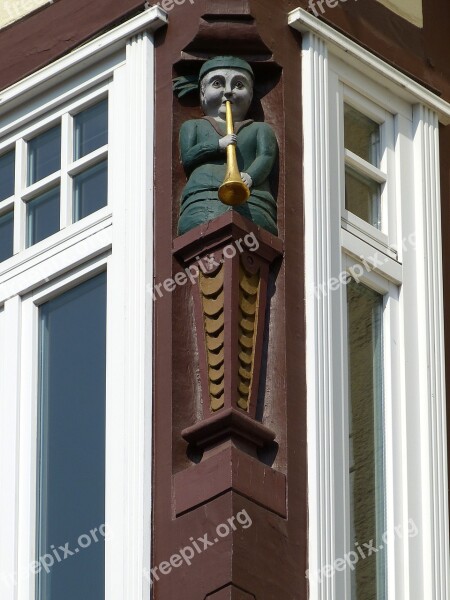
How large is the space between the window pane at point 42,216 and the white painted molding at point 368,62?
145 centimetres

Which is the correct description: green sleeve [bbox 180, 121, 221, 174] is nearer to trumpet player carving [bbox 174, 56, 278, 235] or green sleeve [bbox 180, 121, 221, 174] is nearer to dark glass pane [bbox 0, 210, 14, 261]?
trumpet player carving [bbox 174, 56, 278, 235]

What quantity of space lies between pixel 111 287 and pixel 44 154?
1155 mm

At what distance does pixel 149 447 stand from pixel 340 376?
3.26ft

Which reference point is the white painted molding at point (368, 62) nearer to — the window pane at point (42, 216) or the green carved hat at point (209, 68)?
the green carved hat at point (209, 68)

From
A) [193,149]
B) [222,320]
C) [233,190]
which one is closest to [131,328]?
[222,320]

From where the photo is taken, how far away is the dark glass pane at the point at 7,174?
17312mm

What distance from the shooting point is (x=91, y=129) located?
55.9 feet

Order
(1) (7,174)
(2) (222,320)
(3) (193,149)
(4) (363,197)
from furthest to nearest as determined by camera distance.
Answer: (1) (7,174)
(4) (363,197)
(3) (193,149)
(2) (222,320)

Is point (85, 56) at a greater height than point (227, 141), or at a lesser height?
greater

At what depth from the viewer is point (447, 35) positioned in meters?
18.0

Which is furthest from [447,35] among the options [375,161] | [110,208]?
[110,208]

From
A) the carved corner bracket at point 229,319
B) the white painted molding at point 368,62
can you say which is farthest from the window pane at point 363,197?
the carved corner bracket at point 229,319

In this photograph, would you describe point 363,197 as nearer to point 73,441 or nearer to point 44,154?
point 44,154

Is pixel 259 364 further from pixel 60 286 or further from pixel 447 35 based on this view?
pixel 447 35
